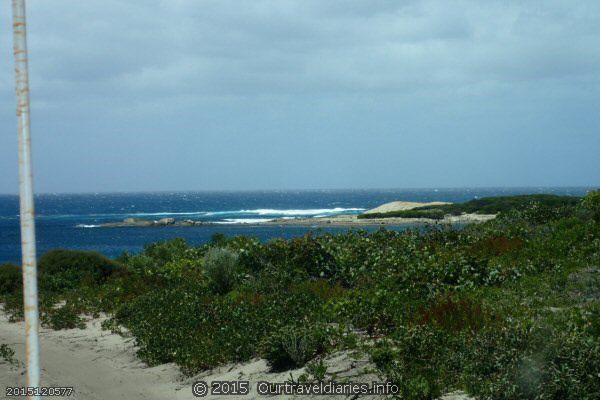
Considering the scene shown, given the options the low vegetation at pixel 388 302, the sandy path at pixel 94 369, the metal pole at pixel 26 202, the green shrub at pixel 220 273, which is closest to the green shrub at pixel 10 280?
the low vegetation at pixel 388 302

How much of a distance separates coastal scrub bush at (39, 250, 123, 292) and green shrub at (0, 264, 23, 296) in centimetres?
66

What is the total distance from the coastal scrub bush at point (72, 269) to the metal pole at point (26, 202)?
15.1 metres

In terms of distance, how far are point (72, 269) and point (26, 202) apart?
54.2 ft

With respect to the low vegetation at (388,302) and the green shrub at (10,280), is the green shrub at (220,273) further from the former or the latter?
the green shrub at (10,280)

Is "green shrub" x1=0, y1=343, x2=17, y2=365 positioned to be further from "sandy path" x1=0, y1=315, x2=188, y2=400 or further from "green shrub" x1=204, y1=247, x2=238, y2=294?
"green shrub" x1=204, y1=247, x2=238, y2=294

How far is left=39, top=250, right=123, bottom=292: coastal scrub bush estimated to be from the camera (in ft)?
62.7

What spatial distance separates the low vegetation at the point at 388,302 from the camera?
7.56m

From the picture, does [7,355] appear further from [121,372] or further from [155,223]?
[155,223]

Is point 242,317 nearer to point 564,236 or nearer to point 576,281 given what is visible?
point 576,281

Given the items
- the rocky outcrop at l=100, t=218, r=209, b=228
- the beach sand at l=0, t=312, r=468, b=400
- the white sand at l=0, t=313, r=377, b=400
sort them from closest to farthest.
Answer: the beach sand at l=0, t=312, r=468, b=400 < the white sand at l=0, t=313, r=377, b=400 < the rocky outcrop at l=100, t=218, r=209, b=228

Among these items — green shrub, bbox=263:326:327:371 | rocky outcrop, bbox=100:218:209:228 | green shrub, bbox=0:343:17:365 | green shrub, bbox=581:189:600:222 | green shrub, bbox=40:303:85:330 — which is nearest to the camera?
green shrub, bbox=263:326:327:371

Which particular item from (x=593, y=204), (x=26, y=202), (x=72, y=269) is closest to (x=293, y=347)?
(x=26, y=202)

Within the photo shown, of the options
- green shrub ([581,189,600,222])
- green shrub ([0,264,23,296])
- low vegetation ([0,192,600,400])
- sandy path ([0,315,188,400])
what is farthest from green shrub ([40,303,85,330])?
green shrub ([581,189,600,222])

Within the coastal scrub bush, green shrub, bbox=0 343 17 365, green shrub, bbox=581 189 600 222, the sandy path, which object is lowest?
the sandy path
